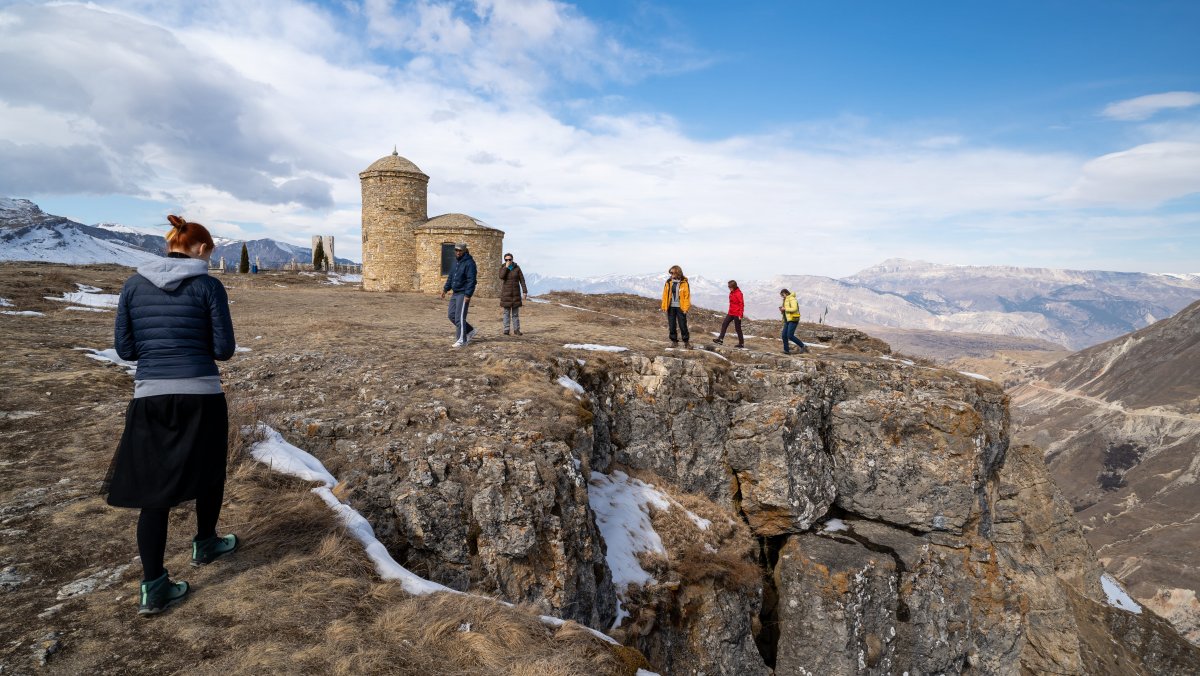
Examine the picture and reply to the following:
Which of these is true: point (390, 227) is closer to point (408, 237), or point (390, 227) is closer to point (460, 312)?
point (408, 237)

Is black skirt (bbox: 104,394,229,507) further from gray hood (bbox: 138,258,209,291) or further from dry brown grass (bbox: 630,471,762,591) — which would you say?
dry brown grass (bbox: 630,471,762,591)

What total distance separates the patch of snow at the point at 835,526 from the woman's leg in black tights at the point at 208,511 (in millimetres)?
14205

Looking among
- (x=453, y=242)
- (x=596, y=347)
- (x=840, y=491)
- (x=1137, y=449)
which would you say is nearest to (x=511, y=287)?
(x=596, y=347)

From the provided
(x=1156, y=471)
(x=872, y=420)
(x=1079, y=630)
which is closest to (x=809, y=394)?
(x=872, y=420)

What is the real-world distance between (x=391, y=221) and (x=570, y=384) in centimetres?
2555

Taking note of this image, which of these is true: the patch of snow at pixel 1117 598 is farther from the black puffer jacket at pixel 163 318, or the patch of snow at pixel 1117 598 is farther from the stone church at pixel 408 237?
the black puffer jacket at pixel 163 318

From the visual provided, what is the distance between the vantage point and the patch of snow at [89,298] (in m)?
18.7

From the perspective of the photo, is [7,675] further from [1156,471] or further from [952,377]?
[1156,471]

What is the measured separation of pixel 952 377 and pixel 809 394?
6.77m

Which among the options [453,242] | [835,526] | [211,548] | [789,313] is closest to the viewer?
[211,548]

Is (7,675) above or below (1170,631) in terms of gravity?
above

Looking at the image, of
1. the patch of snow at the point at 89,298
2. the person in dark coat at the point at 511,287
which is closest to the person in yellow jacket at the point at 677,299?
the person in dark coat at the point at 511,287

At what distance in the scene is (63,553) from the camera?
4.67m

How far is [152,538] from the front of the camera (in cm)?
397
